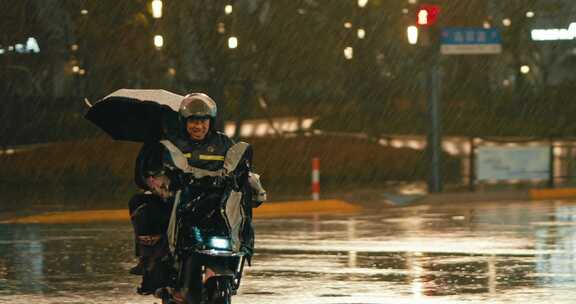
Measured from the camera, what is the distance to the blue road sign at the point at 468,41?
86.4 feet

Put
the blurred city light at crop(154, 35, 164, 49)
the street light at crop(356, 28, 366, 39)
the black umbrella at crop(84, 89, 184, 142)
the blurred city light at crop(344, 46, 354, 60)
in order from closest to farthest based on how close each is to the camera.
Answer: the black umbrella at crop(84, 89, 184, 142)
the blurred city light at crop(154, 35, 164, 49)
the street light at crop(356, 28, 366, 39)
the blurred city light at crop(344, 46, 354, 60)

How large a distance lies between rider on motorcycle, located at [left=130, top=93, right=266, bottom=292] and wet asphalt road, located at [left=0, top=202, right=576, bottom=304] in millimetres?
2677

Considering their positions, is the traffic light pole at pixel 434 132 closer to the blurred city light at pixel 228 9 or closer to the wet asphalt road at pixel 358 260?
the wet asphalt road at pixel 358 260

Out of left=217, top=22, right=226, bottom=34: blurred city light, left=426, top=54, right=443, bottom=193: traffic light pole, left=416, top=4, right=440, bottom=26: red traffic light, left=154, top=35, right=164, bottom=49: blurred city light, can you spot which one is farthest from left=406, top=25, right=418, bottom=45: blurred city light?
left=217, top=22, right=226, bottom=34: blurred city light

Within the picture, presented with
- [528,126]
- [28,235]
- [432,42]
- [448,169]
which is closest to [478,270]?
[28,235]

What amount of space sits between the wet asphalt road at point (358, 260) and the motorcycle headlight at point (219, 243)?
3.00 m

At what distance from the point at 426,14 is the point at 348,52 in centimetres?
2290

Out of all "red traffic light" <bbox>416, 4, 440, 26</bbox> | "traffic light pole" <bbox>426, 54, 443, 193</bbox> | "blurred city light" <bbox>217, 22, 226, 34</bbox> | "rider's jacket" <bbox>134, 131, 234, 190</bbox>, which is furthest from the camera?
"blurred city light" <bbox>217, 22, 226, 34</bbox>

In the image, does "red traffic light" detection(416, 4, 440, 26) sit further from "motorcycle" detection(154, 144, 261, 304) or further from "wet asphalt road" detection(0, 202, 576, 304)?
"motorcycle" detection(154, 144, 261, 304)

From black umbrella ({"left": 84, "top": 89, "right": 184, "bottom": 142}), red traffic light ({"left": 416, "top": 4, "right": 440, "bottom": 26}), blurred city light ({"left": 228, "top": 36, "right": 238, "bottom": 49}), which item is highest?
blurred city light ({"left": 228, "top": 36, "right": 238, "bottom": 49})

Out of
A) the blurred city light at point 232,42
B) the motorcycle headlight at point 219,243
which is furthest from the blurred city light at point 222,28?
the motorcycle headlight at point 219,243

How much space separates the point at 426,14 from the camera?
2588cm

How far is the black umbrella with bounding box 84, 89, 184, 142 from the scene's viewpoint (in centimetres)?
938

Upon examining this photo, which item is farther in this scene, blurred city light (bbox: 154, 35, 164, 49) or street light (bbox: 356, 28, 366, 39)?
street light (bbox: 356, 28, 366, 39)
